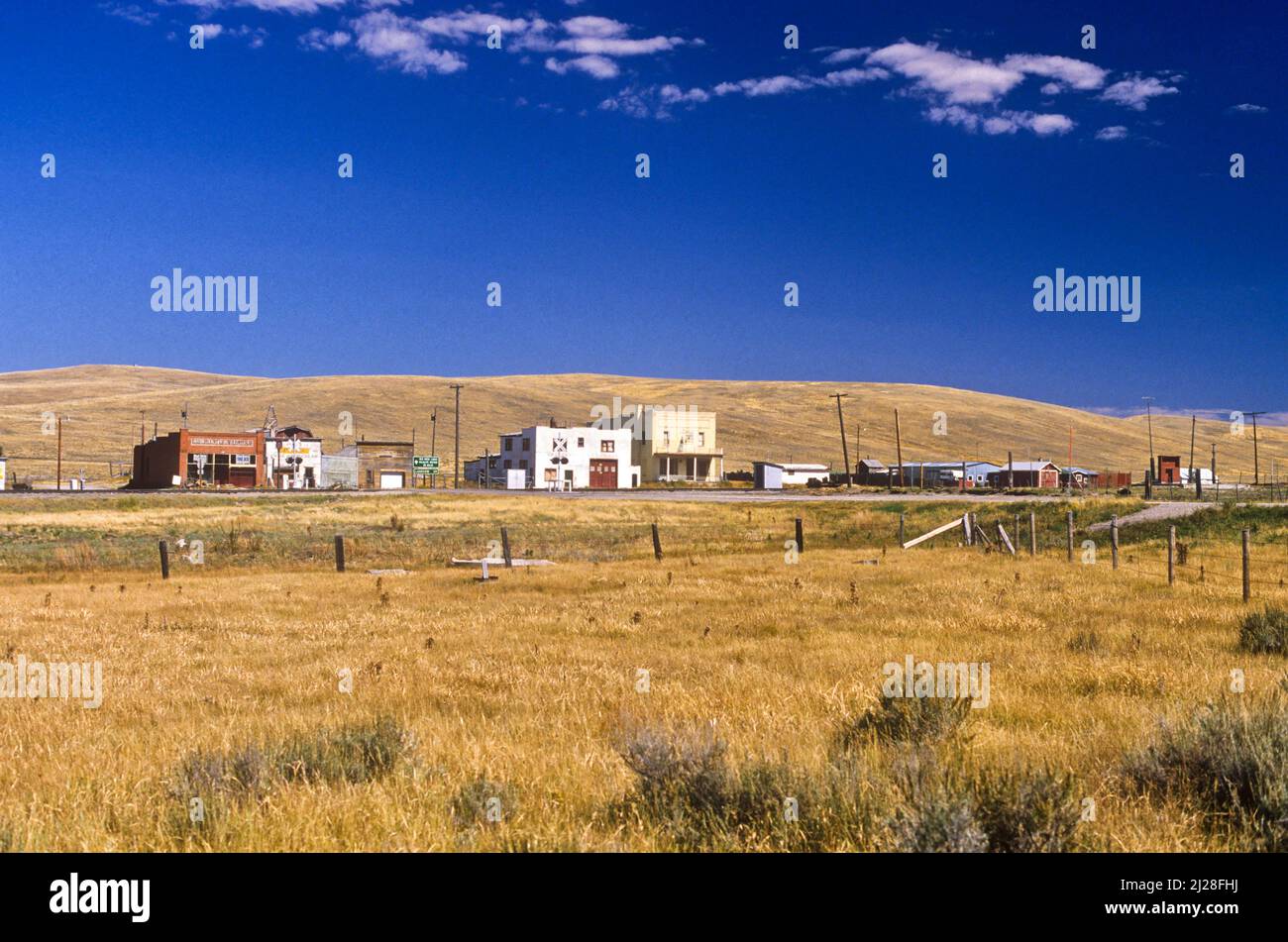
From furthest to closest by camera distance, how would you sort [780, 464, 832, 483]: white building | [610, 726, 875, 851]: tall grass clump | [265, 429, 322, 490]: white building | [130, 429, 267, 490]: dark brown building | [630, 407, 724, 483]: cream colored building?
[630, 407, 724, 483]: cream colored building → [780, 464, 832, 483]: white building → [265, 429, 322, 490]: white building → [130, 429, 267, 490]: dark brown building → [610, 726, 875, 851]: tall grass clump

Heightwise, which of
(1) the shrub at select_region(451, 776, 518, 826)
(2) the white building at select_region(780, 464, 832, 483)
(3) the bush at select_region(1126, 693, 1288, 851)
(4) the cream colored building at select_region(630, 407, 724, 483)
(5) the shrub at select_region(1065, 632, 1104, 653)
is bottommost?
(5) the shrub at select_region(1065, 632, 1104, 653)

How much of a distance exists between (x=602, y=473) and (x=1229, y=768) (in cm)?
9697

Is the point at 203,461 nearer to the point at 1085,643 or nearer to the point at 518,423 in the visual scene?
the point at 518,423

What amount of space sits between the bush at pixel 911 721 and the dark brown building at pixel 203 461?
8775cm

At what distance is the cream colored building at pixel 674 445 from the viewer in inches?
4444

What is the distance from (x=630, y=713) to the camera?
8.47 m

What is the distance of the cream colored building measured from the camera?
370 ft

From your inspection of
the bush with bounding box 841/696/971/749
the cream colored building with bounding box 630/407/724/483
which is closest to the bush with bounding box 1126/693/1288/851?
the bush with bounding box 841/696/971/749

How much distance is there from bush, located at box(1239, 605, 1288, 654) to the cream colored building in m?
98.1

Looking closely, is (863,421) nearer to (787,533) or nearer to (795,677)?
(787,533)

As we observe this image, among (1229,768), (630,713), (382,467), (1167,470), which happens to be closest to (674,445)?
(382,467)

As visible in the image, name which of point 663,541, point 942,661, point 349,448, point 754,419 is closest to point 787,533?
point 663,541

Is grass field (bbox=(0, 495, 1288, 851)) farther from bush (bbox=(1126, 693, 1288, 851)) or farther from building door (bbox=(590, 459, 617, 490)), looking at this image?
building door (bbox=(590, 459, 617, 490))
